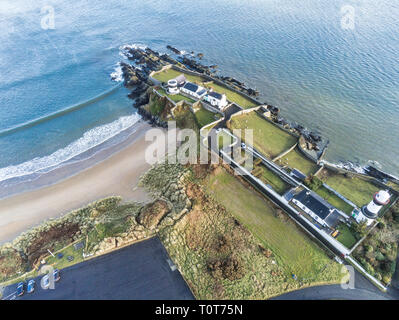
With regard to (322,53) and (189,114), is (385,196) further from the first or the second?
(322,53)

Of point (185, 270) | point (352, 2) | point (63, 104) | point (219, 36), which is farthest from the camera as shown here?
point (352, 2)

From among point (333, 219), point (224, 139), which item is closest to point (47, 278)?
point (224, 139)

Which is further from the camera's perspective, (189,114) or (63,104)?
(63,104)

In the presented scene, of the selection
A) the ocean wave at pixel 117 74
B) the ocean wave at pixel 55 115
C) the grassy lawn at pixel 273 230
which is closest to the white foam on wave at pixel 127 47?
the ocean wave at pixel 117 74

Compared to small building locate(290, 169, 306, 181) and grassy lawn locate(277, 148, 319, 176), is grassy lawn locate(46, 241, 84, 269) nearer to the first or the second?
Result: small building locate(290, 169, 306, 181)

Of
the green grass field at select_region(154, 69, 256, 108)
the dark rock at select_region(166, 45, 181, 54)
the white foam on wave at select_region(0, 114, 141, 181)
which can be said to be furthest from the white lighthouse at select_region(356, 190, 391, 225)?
the dark rock at select_region(166, 45, 181, 54)
